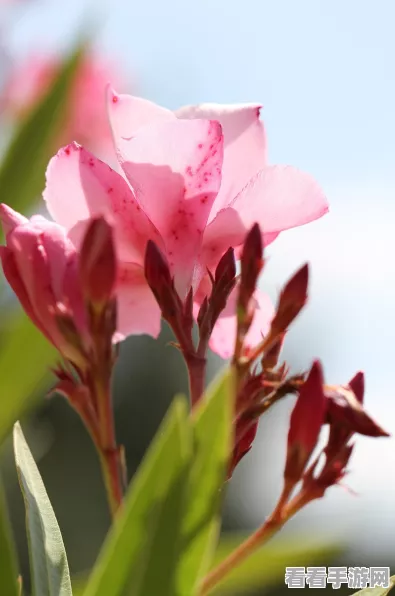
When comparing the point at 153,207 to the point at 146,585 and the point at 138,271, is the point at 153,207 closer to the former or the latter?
the point at 138,271

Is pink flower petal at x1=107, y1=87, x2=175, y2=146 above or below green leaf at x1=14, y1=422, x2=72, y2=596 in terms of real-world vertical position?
above

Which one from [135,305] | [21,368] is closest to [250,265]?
[135,305]

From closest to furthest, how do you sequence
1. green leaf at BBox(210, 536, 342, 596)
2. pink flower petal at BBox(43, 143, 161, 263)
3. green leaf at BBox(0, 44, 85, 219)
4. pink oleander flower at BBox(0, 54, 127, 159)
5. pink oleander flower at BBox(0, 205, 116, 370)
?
1. pink oleander flower at BBox(0, 205, 116, 370)
2. pink flower petal at BBox(43, 143, 161, 263)
3. green leaf at BBox(0, 44, 85, 219)
4. green leaf at BBox(210, 536, 342, 596)
5. pink oleander flower at BBox(0, 54, 127, 159)

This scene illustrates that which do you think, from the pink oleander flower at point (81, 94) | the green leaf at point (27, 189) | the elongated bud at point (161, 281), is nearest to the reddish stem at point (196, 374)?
the elongated bud at point (161, 281)

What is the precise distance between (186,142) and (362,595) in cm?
31

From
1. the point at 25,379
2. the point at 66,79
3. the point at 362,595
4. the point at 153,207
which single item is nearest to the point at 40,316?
the point at 153,207

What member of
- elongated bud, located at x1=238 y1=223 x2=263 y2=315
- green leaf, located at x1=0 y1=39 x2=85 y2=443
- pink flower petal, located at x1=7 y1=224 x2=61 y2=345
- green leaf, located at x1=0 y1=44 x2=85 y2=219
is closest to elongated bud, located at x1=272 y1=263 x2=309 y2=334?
elongated bud, located at x1=238 y1=223 x2=263 y2=315

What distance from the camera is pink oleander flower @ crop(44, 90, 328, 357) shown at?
566 millimetres

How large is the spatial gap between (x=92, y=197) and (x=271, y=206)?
0.12 meters

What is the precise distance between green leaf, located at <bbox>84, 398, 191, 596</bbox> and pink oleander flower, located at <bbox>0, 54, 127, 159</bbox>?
183 centimetres

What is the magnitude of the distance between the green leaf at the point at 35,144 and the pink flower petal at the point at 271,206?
635 millimetres

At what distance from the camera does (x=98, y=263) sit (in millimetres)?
464

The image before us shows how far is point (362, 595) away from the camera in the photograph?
547 mm

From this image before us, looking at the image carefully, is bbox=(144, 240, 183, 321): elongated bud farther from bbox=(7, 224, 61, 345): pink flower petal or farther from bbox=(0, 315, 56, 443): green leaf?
bbox=(0, 315, 56, 443): green leaf
